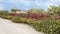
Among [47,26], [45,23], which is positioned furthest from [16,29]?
[47,26]

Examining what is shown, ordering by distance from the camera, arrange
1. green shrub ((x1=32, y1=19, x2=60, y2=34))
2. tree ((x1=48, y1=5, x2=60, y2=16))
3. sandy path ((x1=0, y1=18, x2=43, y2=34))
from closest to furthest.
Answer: green shrub ((x1=32, y1=19, x2=60, y2=34)), sandy path ((x1=0, y1=18, x2=43, y2=34)), tree ((x1=48, y1=5, x2=60, y2=16))

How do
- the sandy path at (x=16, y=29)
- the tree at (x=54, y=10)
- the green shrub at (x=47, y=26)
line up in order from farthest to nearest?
the tree at (x=54, y=10)
the sandy path at (x=16, y=29)
the green shrub at (x=47, y=26)

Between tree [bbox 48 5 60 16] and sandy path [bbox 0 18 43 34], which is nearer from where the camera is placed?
sandy path [bbox 0 18 43 34]

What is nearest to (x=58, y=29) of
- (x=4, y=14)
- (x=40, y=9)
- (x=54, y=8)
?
(x=54, y=8)

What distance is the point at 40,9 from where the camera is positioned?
1372 cm

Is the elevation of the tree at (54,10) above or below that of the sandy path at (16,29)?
above

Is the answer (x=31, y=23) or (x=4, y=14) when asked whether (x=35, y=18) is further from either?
(x=4, y=14)

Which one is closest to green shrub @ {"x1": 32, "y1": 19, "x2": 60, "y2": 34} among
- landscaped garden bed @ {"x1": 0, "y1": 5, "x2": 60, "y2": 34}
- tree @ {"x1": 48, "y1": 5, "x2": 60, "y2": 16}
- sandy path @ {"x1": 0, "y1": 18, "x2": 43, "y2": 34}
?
landscaped garden bed @ {"x1": 0, "y1": 5, "x2": 60, "y2": 34}

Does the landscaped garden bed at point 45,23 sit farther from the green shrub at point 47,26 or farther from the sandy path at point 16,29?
the sandy path at point 16,29

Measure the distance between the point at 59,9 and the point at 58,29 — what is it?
3.03m

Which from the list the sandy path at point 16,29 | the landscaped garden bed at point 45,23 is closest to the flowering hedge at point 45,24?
the landscaped garden bed at point 45,23

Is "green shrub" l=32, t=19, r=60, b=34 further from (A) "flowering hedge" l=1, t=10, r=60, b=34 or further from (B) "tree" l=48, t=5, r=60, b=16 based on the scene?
(B) "tree" l=48, t=5, r=60, b=16

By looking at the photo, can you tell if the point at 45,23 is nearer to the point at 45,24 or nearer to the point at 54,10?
the point at 45,24

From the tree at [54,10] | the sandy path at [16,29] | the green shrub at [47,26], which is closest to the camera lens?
the green shrub at [47,26]
